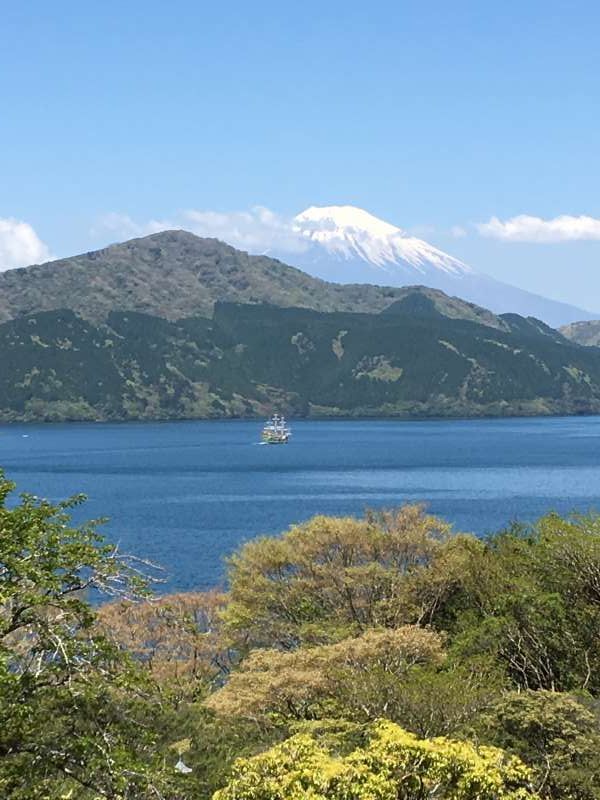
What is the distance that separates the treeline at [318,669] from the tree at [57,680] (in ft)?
0.22

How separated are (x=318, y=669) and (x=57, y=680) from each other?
56.8 ft

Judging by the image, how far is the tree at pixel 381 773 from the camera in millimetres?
23109

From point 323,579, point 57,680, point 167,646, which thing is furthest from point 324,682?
point 167,646

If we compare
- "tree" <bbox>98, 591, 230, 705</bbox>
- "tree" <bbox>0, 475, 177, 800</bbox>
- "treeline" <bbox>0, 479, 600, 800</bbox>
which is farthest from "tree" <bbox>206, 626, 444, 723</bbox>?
"tree" <bbox>98, 591, 230, 705</bbox>

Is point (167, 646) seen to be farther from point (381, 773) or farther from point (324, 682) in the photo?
point (381, 773)

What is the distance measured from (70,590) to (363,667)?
64.7 ft

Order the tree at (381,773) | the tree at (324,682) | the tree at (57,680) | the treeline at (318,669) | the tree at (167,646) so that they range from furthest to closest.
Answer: the tree at (167,646) → the tree at (324,682) → the tree at (381,773) → the treeline at (318,669) → the tree at (57,680)

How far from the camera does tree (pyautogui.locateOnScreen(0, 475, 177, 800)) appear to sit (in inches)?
822

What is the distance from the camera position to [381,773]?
2353 cm

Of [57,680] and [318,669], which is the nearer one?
[57,680]

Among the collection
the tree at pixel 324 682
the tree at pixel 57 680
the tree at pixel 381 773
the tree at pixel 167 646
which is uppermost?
the tree at pixel 57 680

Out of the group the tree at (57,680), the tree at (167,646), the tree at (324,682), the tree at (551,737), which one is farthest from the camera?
the tree at (167,646)

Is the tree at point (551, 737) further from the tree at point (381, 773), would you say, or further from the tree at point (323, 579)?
the tree at point (323, 579)

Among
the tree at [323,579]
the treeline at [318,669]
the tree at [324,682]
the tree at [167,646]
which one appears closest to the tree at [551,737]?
the treeline at [318,669]
